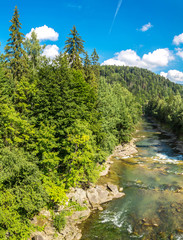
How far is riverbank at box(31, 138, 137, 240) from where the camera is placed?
18.2 meters

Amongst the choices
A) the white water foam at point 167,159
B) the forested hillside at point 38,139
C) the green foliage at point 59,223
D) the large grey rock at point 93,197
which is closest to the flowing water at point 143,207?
the white water foam at point 167,159

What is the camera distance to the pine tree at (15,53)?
2786cm

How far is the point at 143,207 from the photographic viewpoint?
76.2ft

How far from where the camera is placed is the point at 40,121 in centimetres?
2277

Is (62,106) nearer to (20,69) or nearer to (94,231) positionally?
(20,69)

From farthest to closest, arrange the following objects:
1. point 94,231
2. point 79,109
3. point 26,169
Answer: point 79,109
point 94,231
point 26,169

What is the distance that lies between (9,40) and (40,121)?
15129mm

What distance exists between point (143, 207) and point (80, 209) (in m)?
8.16

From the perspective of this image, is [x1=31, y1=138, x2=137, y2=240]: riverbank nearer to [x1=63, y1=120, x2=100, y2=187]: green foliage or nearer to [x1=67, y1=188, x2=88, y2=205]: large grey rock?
[x1=67, y1=188, x2=88, y2=205]: large grey rock

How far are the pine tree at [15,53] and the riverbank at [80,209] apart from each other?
63.4 ft

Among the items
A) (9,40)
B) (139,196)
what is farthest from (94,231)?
(9,40)

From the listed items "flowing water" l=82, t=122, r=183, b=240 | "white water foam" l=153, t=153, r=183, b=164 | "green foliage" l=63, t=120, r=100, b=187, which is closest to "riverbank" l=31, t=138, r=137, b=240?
"flowing water" l=82, t=122, r=183, b=240

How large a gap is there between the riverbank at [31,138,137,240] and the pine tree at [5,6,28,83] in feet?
63.4

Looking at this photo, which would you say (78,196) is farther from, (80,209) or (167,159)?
(167,159)
